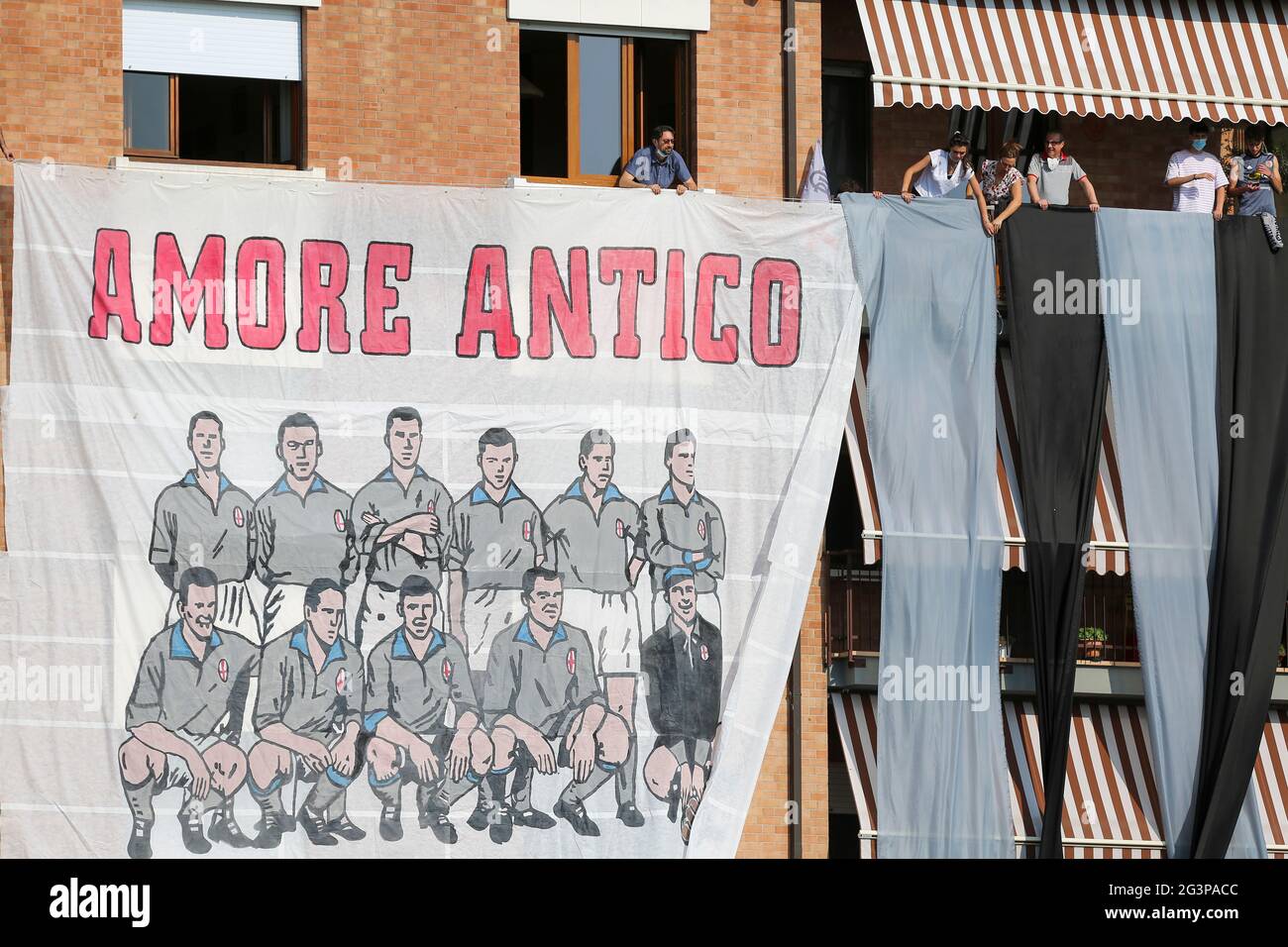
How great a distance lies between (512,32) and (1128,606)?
330 inches

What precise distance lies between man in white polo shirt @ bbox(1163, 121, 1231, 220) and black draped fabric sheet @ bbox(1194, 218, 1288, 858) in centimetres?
49

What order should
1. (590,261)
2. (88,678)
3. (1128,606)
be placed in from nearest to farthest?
(88,678) < (590,261) < (1128,606)

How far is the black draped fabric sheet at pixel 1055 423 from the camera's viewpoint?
2117cm

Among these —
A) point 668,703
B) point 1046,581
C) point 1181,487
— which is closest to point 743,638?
point 668,703

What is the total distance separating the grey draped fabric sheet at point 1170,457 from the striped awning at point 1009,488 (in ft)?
1.03

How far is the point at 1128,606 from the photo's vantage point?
2306 cm

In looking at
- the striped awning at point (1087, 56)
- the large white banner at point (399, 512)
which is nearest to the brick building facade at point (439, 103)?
the large white banner at point (399, 512)

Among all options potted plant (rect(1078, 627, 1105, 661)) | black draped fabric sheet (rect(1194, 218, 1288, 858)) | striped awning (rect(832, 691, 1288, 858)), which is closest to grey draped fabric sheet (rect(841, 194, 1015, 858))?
striped awning (rect(832, 691, 1288, 858))

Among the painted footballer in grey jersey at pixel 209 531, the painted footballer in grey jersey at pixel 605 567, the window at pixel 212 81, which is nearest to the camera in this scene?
the painted footballer in grey jersey at pixel 209 531

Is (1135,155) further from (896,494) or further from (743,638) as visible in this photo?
(743,638)

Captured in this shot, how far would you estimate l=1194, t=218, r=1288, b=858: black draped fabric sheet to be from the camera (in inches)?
837

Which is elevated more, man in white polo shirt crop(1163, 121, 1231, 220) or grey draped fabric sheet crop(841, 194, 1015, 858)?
man in white polo shirt crop(1163, 121, 1231, 220)

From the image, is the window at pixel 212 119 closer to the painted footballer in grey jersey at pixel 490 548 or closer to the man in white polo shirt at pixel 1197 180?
the painted footballer in grey jersey at pixel 490 548

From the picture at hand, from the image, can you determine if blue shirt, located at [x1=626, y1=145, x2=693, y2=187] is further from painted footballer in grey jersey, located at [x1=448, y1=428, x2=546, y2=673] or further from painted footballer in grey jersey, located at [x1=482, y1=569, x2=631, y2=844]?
painted footballer in grey jersey, located at [x1=482, y1=569, x2=631, y2=844]
